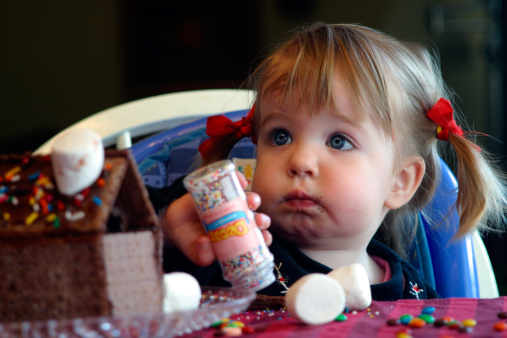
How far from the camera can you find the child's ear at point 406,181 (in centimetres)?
117

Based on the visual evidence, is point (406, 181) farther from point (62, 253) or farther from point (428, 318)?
point (62, 253)

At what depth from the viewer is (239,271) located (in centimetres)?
70

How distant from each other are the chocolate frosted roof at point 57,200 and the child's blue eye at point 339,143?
487 mm

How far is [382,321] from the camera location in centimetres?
71

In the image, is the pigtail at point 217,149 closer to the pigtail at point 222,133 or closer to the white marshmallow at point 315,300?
the pigtail at point 222,133

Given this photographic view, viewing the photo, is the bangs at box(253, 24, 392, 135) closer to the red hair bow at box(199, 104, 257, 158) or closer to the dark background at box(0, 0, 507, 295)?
the red hair bow at box(199, 104, 257, 158)

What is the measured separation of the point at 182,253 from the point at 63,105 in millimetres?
Answer: 2898

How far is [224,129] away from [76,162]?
71 cm

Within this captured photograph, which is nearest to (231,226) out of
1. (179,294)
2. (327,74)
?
(179,294)

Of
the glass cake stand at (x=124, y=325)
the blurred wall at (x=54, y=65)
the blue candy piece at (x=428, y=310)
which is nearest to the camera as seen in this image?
the glass cake stand at (x=124, y=325)

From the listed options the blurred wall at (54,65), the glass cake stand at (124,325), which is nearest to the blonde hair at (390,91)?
the glass cake stand at (124,325)

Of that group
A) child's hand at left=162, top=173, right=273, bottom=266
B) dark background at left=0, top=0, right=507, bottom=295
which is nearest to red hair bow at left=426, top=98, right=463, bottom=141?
child's hand at left=162, top=173, right=273, bottom=266

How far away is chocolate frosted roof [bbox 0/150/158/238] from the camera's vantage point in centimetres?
53

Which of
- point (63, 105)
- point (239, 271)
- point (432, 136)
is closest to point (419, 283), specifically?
point (432, 136)
